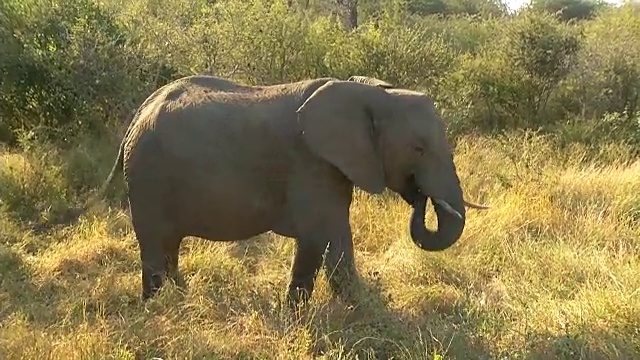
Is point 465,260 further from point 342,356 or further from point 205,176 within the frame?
point 205,176

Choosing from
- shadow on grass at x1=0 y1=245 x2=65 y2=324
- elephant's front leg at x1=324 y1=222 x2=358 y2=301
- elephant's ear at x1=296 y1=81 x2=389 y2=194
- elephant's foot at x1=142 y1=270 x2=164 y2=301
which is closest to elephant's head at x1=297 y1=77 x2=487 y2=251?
elephant's ear at x1=296 y1=81 x2=389 y2=194

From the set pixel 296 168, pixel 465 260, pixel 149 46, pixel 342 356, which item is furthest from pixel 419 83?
pixel 342 356

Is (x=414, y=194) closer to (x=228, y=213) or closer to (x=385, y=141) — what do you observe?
(x=385, y=141)

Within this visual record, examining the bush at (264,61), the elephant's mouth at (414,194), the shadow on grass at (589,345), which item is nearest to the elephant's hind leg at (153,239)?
the elephant's mouth at (414,194)

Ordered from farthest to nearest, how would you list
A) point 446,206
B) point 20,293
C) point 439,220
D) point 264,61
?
1. point 264,61
2. point 20,293
3. point 439,220
4. point 446,206

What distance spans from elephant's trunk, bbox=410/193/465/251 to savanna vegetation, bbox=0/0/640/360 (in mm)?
457

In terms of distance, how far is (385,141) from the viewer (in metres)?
4.79

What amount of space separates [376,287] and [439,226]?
0.74 metres

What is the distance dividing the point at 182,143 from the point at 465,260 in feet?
8.12

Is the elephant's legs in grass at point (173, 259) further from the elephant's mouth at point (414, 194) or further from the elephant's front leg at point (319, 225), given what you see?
the elephant's mouth at point (414, 194)

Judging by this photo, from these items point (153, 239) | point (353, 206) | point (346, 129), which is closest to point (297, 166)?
point (346, 129)

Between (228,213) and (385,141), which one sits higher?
(385,141)

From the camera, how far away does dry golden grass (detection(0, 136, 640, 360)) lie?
4371mm

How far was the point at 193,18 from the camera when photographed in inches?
433
